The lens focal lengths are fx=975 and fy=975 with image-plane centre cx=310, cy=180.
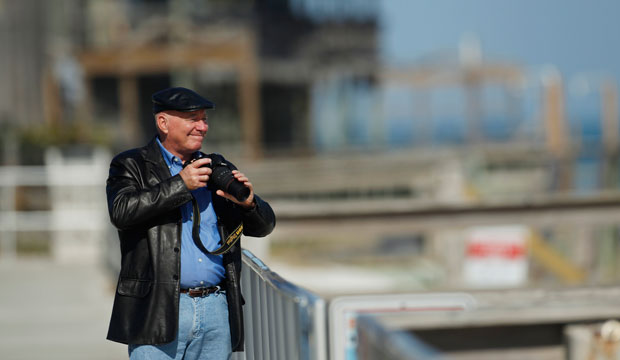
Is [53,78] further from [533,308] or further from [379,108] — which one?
[533,308]

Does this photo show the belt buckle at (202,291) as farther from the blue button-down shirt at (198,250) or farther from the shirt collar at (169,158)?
the shirt collar at (169,158)

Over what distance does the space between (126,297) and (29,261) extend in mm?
12722

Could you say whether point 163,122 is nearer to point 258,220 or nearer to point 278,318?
point 258,220

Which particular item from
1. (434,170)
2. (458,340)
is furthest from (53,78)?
(458,340)

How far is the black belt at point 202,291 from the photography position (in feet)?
13.3

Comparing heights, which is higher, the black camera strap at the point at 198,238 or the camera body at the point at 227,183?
the camera body at the point at 227,183

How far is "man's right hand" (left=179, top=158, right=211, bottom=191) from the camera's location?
3906 mm

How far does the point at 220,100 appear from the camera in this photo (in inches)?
1186

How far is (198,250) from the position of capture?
13.4ft

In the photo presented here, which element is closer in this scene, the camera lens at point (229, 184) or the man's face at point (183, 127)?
the camera lens at point (229, 184)

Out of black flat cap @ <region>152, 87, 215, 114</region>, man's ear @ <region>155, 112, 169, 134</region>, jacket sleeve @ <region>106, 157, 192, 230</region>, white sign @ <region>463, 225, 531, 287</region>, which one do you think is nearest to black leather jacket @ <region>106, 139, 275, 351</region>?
jacket sleeve @ <region>106, 157, 192, 230</region>

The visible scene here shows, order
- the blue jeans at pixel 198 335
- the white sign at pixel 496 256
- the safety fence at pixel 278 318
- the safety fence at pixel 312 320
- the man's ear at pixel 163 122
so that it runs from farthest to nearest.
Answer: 1. the white sign at pixel 496 256
2. the man's ear at pixel 163 122
3. the blue jeans at pixel 198 335
4. the safety fence at pixel 278 318
5. the safety fence at pixel 312 320

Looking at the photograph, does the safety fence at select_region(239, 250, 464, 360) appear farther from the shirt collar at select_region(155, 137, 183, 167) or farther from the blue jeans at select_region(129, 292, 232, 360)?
the shirt collar at select_region(155, 137, 183, 167)

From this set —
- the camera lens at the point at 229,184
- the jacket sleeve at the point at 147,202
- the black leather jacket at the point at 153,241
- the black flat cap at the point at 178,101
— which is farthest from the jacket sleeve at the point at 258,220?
the black flat cap at the point at 178,101
